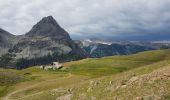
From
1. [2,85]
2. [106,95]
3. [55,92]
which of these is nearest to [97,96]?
[106,95]

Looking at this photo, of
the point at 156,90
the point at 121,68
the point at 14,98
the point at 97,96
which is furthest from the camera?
the point at 121,68

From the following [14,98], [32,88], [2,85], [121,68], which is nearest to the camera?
[14,98]

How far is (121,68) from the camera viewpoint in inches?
7712

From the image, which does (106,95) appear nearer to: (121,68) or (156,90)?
(156,90)

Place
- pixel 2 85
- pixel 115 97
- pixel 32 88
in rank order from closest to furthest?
pixel 115 97
pixel 32 88
pixel 2 85

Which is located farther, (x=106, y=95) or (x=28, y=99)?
(x=28, y=99)

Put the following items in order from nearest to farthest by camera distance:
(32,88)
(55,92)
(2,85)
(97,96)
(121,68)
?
(97,96) < (55,92) < (32,88) < (2,85) < (121,68)

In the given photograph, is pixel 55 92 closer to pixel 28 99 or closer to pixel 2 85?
pixel 28 99

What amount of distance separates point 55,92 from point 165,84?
27.2 m

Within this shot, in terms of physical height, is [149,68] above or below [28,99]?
above

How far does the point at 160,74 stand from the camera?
55469 millimetres

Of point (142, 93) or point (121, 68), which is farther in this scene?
point (121, 68)

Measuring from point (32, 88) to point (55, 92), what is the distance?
80.8 feet

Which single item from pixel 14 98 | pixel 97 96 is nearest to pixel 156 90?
pixel 97 96
